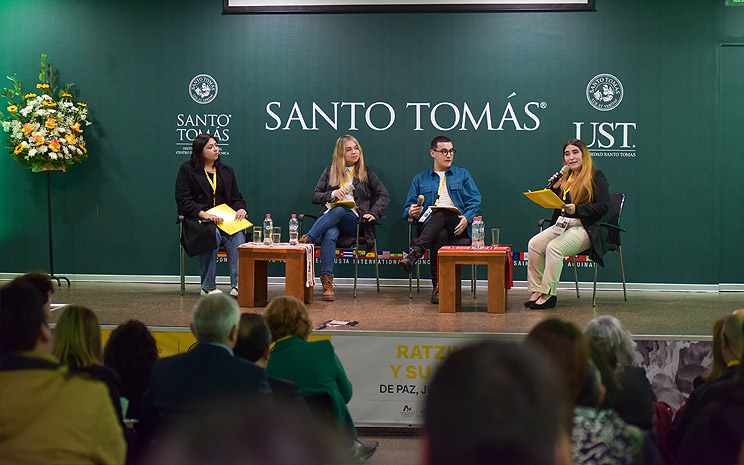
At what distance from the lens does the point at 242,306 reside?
5.84 metres

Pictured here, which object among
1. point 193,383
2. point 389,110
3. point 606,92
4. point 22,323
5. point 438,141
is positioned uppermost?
point 606,92

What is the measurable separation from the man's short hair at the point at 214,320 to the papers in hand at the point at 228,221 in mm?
3831

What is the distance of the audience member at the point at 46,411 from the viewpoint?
1739 mm

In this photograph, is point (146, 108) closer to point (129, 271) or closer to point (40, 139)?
point (40, 139)

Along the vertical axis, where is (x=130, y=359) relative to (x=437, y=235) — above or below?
below

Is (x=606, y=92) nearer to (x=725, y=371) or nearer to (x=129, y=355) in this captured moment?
(x=725, y=371)

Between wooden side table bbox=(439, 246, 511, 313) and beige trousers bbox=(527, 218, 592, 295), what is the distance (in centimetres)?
38

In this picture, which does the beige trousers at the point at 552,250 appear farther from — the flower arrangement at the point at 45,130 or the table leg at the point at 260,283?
the flower arrangement at the point at 45,130

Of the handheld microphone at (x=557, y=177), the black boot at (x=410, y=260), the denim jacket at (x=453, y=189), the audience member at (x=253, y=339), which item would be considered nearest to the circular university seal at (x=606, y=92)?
the handheld microphone at (x=557, y=177)

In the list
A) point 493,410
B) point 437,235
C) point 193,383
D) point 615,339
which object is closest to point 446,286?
point 437,235

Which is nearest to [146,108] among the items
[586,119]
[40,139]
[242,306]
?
[40,139]

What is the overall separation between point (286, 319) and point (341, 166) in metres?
3.75

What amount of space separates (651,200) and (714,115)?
96 centimetres

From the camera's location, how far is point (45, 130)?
691 cm
